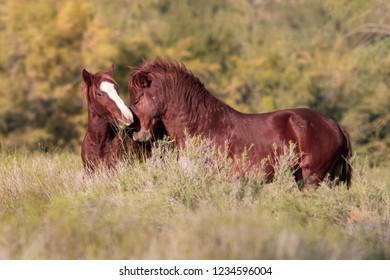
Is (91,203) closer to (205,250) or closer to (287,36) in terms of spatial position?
(205,250)

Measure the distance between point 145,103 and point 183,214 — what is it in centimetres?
215

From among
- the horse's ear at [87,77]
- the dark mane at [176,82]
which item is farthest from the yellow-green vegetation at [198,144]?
the horse's ear at [87,77]

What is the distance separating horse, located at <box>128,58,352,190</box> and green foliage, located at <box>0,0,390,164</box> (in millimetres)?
12577

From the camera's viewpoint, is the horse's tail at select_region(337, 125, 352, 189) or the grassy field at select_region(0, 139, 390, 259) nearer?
the grassy field at select_region(0, 139, 390, 259)

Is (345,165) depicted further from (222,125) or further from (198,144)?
(198,144)

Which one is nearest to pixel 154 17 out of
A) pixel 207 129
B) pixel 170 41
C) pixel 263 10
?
pixel 170 41

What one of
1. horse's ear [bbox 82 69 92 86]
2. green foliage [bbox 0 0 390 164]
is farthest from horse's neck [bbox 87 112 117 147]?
green foliage [bbox 0 0 390 164]

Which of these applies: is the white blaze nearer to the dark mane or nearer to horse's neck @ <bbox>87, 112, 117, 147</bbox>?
the dark mane

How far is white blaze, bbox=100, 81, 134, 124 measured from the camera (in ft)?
28.8

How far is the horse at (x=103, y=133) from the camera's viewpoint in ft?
29.9

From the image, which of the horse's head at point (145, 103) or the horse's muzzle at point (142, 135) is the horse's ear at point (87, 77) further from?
the horse's muzzle at point (142, 135)

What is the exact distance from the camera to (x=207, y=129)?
30.2ft

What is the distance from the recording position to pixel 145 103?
9062 mm

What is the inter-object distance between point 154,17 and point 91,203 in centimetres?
2721
